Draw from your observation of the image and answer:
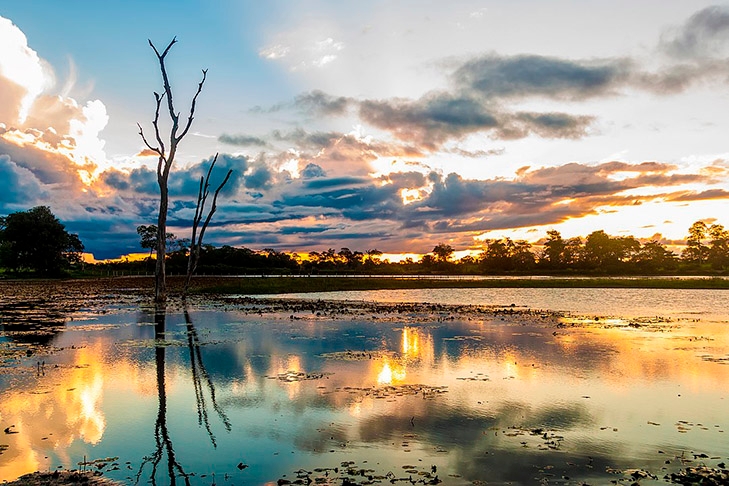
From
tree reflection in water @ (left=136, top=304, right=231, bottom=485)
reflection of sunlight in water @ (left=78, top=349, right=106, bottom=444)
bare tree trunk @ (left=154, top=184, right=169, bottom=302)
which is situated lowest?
tree reflection in water @ (left=136, top=304, right=231, bottom=485)

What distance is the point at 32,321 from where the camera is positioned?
29.1 meters

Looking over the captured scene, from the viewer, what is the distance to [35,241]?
10569 centimetres

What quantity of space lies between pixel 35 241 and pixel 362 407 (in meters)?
114

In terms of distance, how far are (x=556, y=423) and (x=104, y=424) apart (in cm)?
911

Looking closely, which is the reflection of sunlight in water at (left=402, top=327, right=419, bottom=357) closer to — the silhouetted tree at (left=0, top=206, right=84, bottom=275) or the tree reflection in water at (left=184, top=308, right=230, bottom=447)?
the tree reflection in water at (left=184, top=308, right=230, bottom=447)

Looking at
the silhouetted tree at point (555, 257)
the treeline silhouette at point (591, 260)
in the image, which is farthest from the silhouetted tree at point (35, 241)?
the silhouetted tree at point (555, 257)

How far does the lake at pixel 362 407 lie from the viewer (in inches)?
332

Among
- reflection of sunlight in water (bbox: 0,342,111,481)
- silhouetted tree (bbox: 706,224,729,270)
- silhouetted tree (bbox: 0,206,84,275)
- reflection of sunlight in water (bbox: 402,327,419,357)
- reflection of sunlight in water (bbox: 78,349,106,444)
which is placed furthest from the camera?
silhouetted tree (bbox: 706,224,729,270)

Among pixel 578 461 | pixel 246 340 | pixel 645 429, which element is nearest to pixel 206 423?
pixel 578 461

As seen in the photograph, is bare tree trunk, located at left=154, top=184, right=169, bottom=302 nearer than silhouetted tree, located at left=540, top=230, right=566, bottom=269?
Yes

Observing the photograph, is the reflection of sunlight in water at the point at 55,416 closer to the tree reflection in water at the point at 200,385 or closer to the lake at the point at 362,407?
the lake at the point at 362,407

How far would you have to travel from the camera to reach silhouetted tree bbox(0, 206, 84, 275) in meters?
105

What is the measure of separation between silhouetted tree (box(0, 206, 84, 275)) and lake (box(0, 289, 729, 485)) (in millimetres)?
95708

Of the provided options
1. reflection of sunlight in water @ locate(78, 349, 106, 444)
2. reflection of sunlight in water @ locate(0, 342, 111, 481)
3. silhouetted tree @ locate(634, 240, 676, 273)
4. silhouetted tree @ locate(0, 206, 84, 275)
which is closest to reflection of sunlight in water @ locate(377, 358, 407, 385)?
reflection of sunlight in water @ locate(78, 349, 106, 444)
